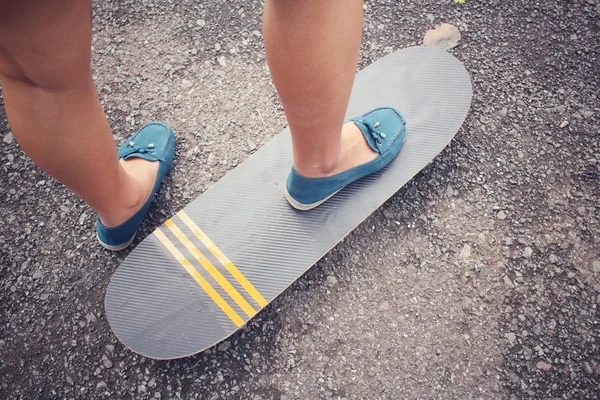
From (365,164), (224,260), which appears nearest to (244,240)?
(224,260)

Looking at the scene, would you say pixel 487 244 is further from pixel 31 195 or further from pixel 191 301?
pixel 31 195

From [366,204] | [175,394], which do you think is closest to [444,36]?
[366,204]

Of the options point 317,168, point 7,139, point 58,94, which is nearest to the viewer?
point 58,94

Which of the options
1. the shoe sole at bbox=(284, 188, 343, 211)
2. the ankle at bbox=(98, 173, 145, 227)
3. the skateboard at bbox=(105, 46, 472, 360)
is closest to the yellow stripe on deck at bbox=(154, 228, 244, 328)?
the skateboard at bbox=(105, 46, 472, 360)

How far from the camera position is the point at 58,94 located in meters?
0.82

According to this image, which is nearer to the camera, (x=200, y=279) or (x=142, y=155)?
(x=200, y=279)

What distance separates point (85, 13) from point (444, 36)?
1.42 meters

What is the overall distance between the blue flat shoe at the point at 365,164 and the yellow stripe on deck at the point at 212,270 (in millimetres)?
319

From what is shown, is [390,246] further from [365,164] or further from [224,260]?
[224,260]

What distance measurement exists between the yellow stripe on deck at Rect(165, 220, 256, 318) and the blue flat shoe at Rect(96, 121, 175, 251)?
4.5 inches

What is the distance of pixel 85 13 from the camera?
0.74 meters

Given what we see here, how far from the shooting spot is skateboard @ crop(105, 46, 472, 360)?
1.22m

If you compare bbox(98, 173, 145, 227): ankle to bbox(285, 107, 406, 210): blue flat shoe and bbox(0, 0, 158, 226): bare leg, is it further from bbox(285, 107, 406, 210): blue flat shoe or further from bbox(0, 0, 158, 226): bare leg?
bbox(285, 107, 406, 210): blue flat shoe

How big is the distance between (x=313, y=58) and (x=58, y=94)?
1.67 feet
